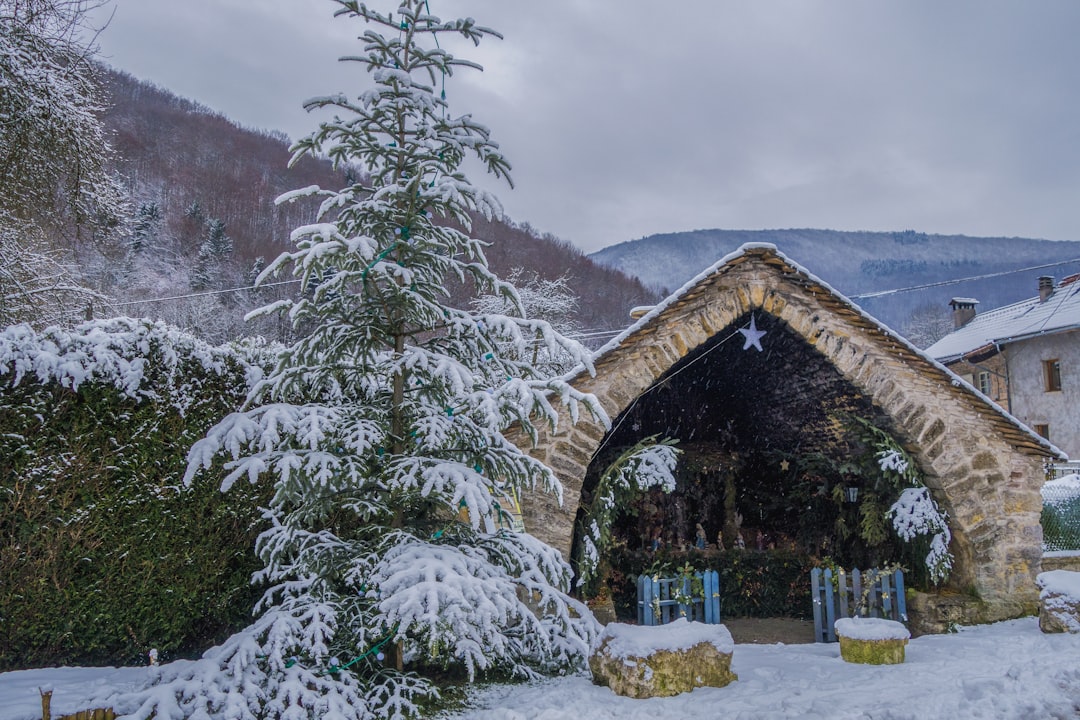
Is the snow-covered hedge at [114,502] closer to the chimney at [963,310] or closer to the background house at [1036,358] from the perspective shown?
the background house at [1036,358]

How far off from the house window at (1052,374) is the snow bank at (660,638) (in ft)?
70.0

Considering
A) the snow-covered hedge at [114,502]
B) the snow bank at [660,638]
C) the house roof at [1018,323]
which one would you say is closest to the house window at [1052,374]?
the house roof at [1018,323]

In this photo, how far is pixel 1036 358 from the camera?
70.8 feet

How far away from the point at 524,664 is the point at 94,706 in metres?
2.79

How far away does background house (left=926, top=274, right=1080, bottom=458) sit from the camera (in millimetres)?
20453

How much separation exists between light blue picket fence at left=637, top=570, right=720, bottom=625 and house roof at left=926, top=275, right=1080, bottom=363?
17.6 meters

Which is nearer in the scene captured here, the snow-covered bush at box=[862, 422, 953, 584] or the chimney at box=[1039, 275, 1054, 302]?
the snow-covered bush at box=[862, 422, 953, 584]

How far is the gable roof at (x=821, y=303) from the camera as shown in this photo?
21.4 ft

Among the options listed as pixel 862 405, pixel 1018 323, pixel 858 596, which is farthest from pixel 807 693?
pixel 1018 323

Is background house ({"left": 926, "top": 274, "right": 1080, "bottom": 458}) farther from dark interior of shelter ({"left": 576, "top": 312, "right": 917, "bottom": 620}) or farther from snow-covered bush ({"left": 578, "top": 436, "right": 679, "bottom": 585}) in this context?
snow-covered bush ({"left": 578, "top": 436, "right": 679, "bottom": 585})

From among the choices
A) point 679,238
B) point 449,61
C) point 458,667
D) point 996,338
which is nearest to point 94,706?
point 458,667

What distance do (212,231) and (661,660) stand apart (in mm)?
40438

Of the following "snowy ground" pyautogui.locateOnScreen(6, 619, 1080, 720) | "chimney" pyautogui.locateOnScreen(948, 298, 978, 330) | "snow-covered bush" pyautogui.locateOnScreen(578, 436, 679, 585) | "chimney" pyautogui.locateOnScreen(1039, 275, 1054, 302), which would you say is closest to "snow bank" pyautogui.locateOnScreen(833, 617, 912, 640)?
"snowy ground" pyautogui.locateOnScreen(6, 619, 1080, 720)

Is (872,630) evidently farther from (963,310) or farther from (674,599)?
(963,310)
